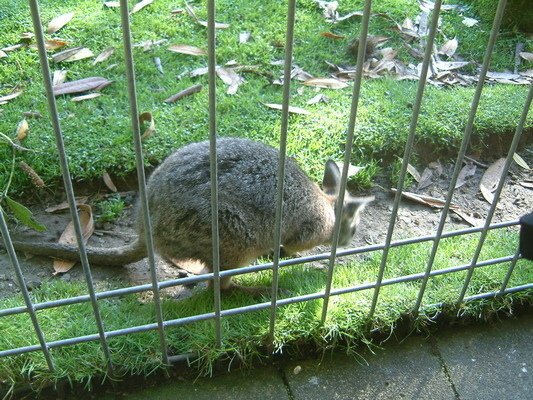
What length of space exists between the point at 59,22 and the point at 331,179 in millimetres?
2716

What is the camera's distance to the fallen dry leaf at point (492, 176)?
3.99m

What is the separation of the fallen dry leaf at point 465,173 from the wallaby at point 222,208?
1058mm

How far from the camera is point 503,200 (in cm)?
387

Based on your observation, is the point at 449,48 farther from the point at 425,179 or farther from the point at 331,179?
the point at 331,179

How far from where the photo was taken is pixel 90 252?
326cm

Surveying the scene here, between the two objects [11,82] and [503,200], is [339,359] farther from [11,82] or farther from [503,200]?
[11,82]

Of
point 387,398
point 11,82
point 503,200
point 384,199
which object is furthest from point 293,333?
point 11,82

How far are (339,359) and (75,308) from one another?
1245 mm

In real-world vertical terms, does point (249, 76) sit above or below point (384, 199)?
above

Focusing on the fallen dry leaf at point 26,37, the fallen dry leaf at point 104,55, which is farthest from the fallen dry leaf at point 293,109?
the fallen dry leaf at point 26,37

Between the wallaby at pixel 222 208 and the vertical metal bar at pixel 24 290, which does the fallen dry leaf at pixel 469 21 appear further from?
the vertical metal bar at pixel 24 290

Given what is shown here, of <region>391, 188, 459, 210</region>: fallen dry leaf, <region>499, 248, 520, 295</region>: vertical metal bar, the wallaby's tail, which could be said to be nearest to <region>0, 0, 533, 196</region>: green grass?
<region>391, 188, 459, 210</region>: fallen dry leaf

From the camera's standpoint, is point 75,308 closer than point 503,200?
Yes

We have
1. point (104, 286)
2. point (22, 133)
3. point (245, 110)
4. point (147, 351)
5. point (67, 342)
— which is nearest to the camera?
point (67, 342)
